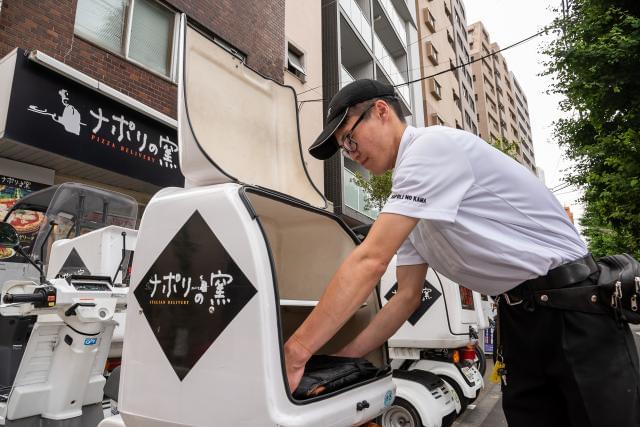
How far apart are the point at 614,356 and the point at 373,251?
0.87 meters

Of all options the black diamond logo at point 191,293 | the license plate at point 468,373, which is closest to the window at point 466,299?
the license plate at point 468,373

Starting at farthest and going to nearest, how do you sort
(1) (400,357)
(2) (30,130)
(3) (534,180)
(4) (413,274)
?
(2) (30,130) < (1) (400,357) < (4) (413,274) < (3) (534,180)

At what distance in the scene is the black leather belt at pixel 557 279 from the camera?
1.47 metres

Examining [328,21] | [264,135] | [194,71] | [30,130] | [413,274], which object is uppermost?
[328,21]

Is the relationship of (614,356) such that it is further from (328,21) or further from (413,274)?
(328,21)

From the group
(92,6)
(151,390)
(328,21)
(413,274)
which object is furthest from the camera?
(328,21)

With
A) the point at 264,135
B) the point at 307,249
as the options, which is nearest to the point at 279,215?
the point at 307,249

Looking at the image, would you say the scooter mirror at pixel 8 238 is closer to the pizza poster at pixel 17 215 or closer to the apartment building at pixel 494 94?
the pizza poster at pixel 17 215

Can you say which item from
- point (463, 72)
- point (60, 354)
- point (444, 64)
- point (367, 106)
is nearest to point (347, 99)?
point (367, 106)

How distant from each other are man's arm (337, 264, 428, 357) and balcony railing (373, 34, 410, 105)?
49.8 ft

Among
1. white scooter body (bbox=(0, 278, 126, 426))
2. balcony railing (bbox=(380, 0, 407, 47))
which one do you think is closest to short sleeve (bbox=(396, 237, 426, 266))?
white scooter body (bbox=(0, 278, 126, 426))

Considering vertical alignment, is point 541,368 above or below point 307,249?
below

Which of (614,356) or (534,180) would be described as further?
(534,180)

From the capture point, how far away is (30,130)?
545 centimetres
